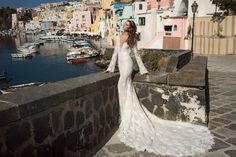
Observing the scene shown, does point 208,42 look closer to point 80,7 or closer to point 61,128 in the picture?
point 61,128

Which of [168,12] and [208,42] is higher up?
[168,12]

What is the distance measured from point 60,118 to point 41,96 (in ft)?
1.70

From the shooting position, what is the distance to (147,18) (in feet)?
144

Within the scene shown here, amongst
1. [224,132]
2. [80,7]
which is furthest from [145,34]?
[80,7]

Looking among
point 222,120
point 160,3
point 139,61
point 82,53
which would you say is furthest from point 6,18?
point 222,120

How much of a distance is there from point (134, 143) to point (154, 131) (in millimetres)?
604

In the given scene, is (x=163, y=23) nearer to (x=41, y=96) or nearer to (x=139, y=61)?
(x=139, y=61)

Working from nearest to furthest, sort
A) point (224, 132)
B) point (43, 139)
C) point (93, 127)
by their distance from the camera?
point (43, 139), point (93, 127), point (224, 132)

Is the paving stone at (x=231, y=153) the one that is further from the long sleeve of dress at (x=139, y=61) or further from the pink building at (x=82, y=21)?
the pink building at (x=82, y=21)

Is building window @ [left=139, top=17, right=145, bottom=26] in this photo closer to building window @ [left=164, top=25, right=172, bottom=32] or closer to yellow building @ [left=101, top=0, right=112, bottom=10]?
building window @ [left=164, top=25, right=172, bottom=32]

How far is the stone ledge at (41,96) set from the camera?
3090 millimetres

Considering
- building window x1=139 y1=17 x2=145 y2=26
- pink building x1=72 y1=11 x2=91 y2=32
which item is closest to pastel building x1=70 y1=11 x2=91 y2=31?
pink building x1=72 y1=11 x2=91 y2=32

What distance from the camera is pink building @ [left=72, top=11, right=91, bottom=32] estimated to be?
333ft

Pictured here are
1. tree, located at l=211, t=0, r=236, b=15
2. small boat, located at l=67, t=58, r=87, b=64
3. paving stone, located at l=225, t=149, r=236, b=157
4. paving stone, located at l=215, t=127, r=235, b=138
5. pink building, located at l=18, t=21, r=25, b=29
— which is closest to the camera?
paving stone, located at l=225, t=149, r=236, b=157
